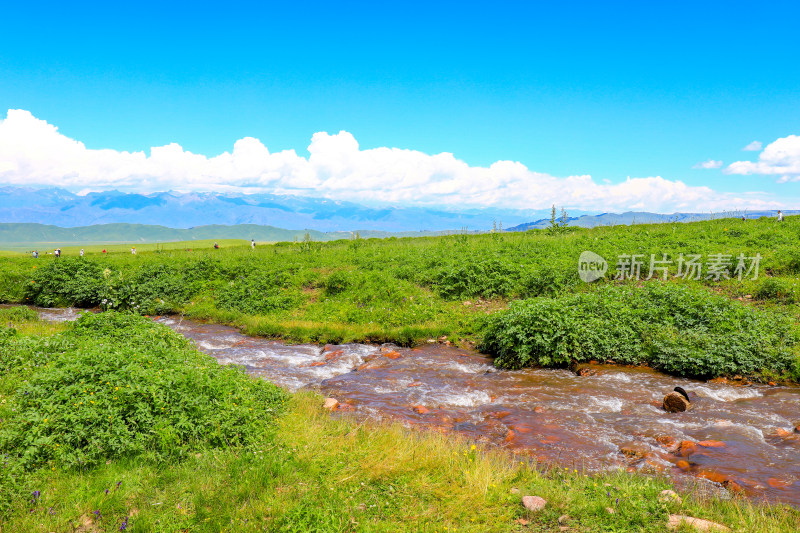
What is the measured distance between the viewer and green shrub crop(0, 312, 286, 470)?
22.4 feet

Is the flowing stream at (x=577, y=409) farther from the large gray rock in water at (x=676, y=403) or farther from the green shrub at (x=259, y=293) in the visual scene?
the green shrub at (x=259, y=293)

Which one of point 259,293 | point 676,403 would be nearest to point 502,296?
point 676,403

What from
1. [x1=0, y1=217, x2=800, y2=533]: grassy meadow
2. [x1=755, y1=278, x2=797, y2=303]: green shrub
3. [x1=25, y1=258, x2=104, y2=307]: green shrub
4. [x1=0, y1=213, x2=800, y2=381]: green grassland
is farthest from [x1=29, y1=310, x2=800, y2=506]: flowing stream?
[x1=25, y1=258, x2=104, y2=307]: green shrub

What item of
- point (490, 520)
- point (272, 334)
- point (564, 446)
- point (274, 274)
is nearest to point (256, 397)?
point (490, 520)

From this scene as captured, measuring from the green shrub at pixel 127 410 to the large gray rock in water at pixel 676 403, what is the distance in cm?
943

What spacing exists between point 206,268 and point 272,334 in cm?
1059

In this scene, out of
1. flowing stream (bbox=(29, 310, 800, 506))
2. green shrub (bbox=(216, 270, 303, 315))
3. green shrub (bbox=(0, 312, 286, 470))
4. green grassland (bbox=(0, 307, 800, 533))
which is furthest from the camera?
green shrub (bbox=(216, 270, 303, 315))

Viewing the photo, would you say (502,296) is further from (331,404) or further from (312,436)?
(312,436)

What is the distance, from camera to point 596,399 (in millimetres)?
11828

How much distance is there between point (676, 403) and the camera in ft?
35.6

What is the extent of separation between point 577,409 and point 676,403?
235 centimetres

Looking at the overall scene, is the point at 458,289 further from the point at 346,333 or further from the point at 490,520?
the point at 490,520

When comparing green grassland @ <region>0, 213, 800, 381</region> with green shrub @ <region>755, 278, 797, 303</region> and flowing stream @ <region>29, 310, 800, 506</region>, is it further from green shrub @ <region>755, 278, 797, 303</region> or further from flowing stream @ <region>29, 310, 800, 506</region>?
flowing stream @ <region>29, 310, 800, 506</region>

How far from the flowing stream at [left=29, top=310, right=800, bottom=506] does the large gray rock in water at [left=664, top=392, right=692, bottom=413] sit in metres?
0.17
